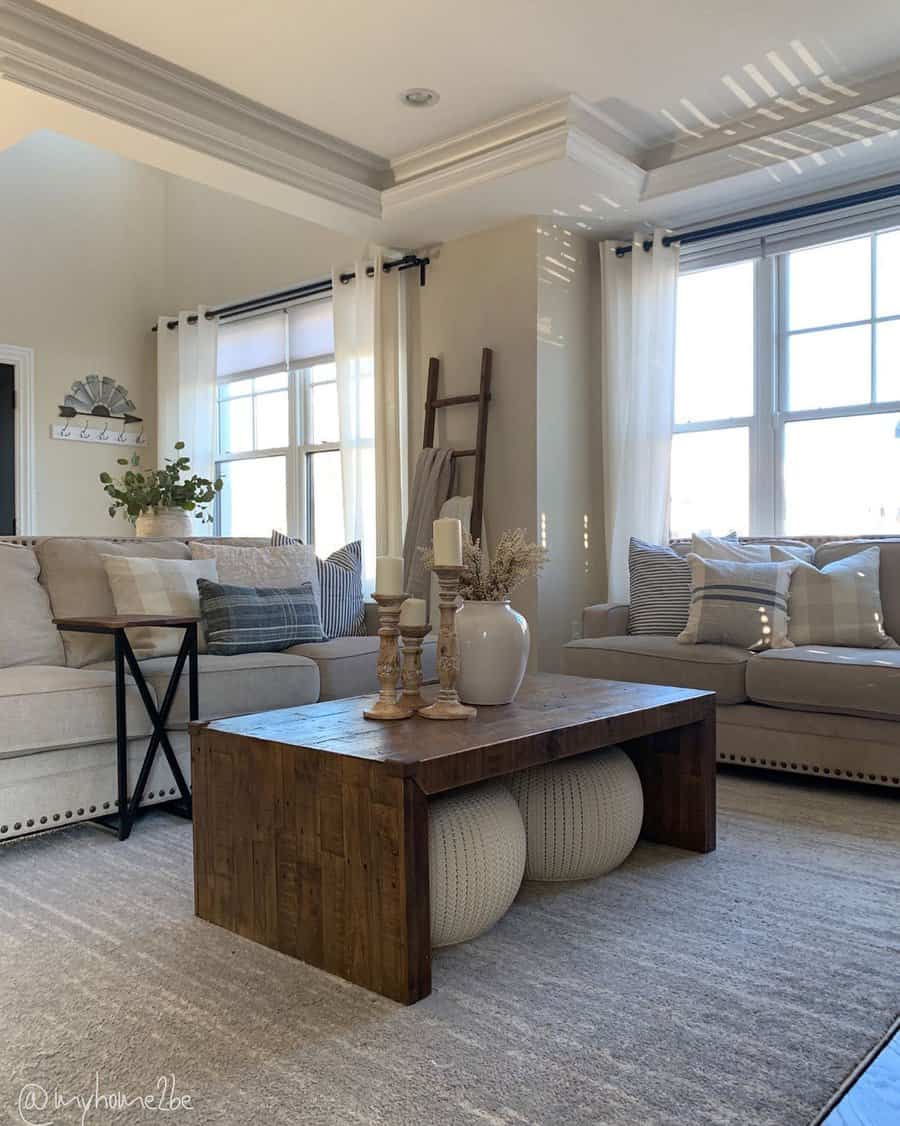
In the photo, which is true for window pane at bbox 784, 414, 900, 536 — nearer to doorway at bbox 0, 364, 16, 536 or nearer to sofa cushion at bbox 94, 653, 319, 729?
sofa cushion at bbox 94, 653, 319, 729

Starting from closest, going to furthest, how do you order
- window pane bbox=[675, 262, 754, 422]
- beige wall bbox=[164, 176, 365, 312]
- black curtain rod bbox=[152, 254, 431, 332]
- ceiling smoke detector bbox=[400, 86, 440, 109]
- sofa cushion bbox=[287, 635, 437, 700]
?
1. sofa cushion bbox=[287, 635, 437, 700]
2. ceiling smoke detector bbox=[400, 86, 440, 109]
3. window pane bbox=[675, 262, 754, 422]
4. black curtain rod bbox=[152, 254, 431, 332]
5. beige wall bbox=[164, 176, 365, 312]

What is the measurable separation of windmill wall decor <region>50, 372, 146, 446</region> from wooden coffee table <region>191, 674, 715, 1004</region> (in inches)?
178

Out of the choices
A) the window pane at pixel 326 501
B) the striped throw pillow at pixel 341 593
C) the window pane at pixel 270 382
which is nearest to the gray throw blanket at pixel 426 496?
the striped throw pillow at pixel 341 593

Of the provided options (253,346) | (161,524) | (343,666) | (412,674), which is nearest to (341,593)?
(343,666)

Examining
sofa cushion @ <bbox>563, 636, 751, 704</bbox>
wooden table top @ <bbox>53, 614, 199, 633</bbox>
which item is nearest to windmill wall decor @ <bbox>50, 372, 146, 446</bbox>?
wooden table top @ <bbox>53, 614, 199, 633</bbox>

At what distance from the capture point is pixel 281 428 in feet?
20.0

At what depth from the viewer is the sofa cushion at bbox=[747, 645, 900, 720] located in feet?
9.66

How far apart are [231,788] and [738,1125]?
45.4 inches

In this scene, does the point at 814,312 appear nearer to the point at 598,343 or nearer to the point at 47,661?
the point at 598,343

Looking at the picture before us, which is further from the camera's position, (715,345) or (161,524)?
(715,345)

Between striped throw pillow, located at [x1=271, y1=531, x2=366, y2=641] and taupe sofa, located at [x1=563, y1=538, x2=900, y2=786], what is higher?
striped throw pillow, located at [x1=271, y1=531, x2=366, y2=641]

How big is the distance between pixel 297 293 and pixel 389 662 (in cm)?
414

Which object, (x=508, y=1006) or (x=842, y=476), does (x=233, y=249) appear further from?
(x=508, y=1006)

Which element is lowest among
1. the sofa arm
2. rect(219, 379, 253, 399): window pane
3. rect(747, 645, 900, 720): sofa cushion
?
rect(747, 645, 900, 720): sofa cushion
